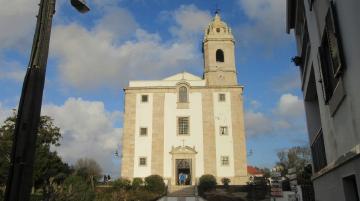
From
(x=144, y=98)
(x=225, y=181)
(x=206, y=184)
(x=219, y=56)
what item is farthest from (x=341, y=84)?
(x=219, y=56)

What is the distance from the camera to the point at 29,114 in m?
3.03

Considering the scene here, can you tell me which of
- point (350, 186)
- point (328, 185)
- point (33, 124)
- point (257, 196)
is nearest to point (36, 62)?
point (33, 124)

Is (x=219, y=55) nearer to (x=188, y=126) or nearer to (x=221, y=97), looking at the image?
(x=221, y=97)

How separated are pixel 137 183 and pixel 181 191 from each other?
4.59 m

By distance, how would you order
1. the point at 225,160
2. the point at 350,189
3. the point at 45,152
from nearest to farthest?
the point at 350,189 → the point at 45,152 → the point at 225,160

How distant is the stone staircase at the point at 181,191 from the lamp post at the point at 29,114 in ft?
106

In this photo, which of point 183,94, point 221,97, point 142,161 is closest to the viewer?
point 142,161

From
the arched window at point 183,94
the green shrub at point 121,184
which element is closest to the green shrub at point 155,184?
the green shrub at point 121,184

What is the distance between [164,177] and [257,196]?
11.9m

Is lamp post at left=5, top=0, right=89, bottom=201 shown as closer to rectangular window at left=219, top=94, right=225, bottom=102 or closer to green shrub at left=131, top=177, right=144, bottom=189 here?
green shrub at left=131, top=177, right=144, bottom=189

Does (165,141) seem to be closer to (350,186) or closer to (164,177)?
(164,177)

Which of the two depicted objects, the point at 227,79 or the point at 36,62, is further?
the point at 227,79

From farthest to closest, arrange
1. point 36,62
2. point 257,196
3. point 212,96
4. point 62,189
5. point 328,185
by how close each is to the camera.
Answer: point 212,96
point 257,196
point 62,189
point 328,185
point 36,62

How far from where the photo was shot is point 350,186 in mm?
5953
